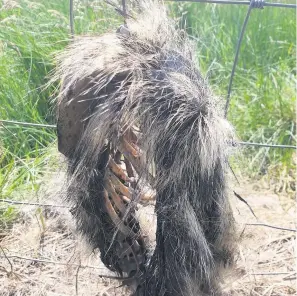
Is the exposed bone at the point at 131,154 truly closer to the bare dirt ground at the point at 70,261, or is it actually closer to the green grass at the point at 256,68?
the bare dirt ground at the point at 70,261

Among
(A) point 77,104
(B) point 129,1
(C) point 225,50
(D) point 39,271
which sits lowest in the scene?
(D) point 39,271

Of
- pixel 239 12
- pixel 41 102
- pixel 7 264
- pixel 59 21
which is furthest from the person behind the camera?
pixel 239 12

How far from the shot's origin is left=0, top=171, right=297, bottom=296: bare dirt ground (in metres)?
1.75

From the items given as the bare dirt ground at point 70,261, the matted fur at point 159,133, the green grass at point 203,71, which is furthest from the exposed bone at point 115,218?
the green grass at point 203,71

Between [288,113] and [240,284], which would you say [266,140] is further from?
[240,284]

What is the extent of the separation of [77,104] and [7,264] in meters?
0.92

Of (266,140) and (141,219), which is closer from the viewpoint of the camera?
(141,219)

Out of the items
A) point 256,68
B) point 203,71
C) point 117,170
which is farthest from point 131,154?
point 256,68

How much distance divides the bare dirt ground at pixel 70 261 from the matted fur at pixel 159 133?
262 millimetres

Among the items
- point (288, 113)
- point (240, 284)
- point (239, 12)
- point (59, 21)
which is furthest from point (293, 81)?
point (240, 284)

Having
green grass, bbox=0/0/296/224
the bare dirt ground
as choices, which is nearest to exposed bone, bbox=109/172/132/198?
the bare dirt ground

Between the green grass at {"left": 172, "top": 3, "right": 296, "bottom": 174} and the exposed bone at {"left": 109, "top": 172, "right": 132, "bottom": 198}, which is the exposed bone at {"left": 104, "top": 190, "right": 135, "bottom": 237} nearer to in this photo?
the exposed bone at {"left": 109, "top": 172, "right": 132, "bottom": 198}

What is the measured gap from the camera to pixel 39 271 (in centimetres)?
188

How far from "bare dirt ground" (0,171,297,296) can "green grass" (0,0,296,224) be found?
142 millimetres
